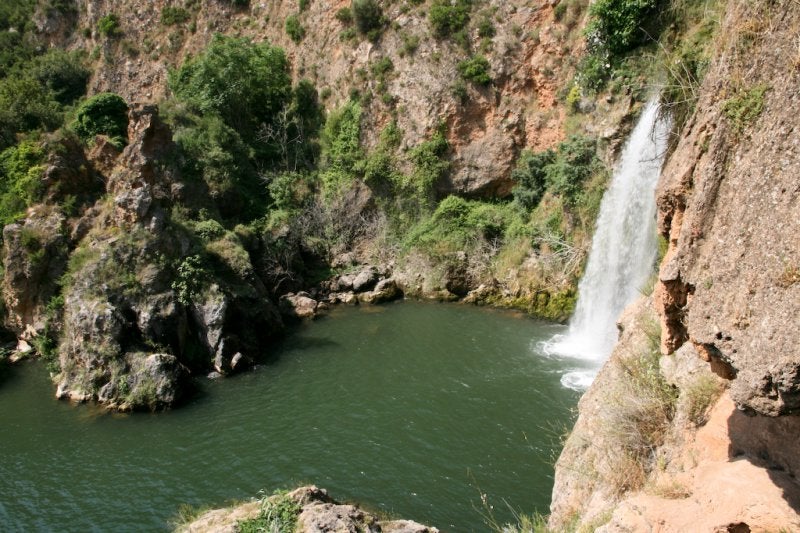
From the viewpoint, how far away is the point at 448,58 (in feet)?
102

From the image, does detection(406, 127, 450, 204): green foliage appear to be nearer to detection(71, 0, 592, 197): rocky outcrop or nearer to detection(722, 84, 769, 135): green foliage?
detection(71, 0, 592, 197): rocky outcrop

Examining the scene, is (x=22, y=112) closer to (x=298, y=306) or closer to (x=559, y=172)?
(x=298, y=306)

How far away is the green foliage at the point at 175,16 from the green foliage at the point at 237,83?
724 cm

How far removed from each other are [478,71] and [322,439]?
899 inches

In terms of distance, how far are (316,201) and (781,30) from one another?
29.8 meters

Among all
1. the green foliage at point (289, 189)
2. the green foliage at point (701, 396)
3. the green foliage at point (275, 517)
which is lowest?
the green foliage at point (275, 517)

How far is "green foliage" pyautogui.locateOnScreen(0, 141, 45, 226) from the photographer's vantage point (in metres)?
23.4

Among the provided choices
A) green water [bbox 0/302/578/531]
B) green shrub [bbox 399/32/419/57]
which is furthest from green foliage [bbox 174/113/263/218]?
green water [bbox 0/302/578/531]

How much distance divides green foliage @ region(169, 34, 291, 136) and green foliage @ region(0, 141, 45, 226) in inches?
429

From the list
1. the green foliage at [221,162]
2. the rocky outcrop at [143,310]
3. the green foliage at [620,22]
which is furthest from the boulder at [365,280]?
the green foliage at [620,22]

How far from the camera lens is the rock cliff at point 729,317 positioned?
388 centimetres

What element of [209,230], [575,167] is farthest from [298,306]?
[575,167]

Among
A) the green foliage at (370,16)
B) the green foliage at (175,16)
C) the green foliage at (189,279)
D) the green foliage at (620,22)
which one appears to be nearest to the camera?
the green foliage at (189,279)

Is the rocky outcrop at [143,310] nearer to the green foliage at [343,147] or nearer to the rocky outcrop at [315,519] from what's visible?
the rocky outcrop at [315,519]
